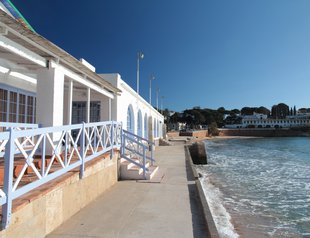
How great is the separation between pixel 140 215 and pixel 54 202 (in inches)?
80.0

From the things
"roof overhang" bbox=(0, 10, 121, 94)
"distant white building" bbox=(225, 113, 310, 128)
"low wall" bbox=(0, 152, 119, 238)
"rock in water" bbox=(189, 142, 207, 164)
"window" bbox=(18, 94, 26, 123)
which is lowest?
"rock in water" bbox=(189, 142, 207, 164)

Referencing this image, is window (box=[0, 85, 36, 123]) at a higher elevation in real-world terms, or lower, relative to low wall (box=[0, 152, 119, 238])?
higher

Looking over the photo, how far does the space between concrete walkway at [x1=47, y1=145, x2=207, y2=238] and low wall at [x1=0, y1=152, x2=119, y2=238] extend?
0.20 metres

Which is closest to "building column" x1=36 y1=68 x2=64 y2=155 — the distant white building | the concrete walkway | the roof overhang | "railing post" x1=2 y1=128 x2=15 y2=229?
the roof overhang

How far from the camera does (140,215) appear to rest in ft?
19.9

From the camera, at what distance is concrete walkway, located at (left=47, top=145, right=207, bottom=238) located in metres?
5.00

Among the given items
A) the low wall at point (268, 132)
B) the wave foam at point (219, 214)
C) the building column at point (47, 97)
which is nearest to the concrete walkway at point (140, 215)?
the wave foam at point (219, 214)

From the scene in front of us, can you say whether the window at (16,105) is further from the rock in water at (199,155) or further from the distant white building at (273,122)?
the distant white building at (273,122)

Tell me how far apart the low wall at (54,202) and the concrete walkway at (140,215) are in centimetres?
20

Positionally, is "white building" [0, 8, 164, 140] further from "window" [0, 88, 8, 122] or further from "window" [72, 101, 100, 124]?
"window" [72, 101, 100, 124]

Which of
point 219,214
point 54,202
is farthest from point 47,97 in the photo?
point 219,214

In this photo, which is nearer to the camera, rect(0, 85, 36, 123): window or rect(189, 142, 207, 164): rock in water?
rect(0, 85, 36, 123): window

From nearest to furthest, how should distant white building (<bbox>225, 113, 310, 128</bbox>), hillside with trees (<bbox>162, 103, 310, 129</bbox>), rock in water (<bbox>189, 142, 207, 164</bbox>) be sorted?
rock in water (<bbox>189, 142, 207, 164</bbox>) < hillside with trees (<bbox>162, 103, 310, 129</bbox>) < distant white building (<bbox>225, 113, 310, 128</bbox>)

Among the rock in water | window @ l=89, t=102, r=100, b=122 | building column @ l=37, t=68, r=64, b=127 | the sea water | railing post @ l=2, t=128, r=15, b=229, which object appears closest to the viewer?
railing post @ l=2, t=128, r=15, b=229
